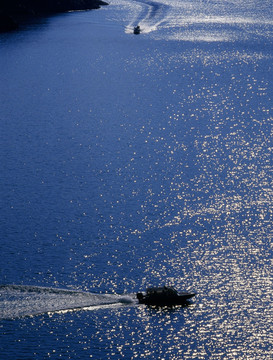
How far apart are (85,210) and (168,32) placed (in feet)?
331

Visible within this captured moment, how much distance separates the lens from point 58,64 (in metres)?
125

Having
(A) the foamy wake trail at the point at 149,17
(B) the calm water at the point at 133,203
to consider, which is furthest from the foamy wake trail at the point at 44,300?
(A) the foamy wake trail at the point at 149,17

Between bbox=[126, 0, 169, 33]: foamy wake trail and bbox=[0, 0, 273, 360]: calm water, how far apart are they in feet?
98.4

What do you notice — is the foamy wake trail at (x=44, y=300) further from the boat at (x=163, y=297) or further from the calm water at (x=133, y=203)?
the boat at (x=163, y=297)

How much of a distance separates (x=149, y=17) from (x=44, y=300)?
139m

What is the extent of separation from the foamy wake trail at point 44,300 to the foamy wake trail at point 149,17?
116787 millimetres

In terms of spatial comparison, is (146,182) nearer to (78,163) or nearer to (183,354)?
(78,163)

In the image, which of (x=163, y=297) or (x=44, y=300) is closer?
(x=44, y=300)

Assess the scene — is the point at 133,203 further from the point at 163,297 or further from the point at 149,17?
the point at 149,17

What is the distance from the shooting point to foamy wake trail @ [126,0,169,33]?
527 feet

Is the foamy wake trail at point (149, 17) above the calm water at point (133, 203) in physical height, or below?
above

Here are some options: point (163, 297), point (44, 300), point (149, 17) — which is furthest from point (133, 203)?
point (149, 17)

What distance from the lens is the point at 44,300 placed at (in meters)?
46.8

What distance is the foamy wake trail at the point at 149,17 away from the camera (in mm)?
160750
